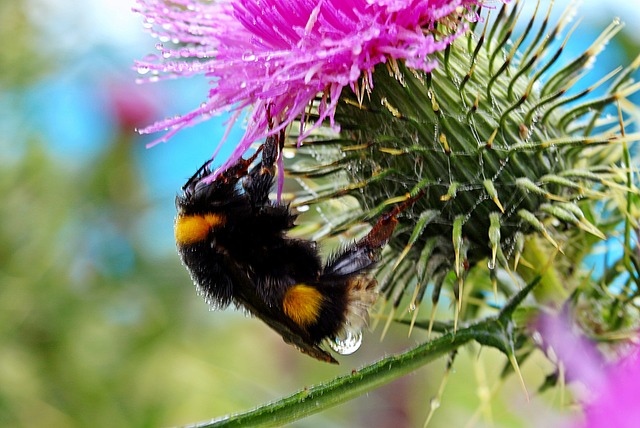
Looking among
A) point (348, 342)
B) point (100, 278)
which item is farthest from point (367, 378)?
point (100, 278)

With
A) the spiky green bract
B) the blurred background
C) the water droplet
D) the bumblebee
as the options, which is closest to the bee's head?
the bumblebee

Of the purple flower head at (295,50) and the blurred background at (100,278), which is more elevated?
the purple flower head at (295,50)

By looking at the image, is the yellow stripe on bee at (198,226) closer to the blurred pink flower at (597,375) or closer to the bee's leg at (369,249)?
the bee's leg at (369,249)

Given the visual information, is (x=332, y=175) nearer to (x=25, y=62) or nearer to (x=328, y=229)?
(x=328, y=229)

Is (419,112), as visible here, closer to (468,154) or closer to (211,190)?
(468,154)

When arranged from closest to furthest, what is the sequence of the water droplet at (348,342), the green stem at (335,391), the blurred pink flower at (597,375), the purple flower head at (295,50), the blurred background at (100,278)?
the blurred pink flower at (597,375) < the green stem at (335,391) < the purple flower head at (295,50) < the water droplet at (348,342) < the blurred background at (100,278)

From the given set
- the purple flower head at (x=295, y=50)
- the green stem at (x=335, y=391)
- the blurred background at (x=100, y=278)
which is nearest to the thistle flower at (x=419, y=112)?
the purple flower head at (x=295, y=50)
